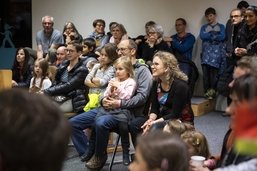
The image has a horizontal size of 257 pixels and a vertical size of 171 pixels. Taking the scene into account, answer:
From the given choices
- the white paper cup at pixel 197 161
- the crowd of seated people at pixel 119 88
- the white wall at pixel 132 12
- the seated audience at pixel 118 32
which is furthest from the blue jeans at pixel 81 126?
the white wall at pixel 132 12

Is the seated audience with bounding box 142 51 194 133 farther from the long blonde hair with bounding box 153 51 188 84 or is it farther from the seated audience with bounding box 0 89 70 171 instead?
the seated audience with bounding box 0 89 70 171

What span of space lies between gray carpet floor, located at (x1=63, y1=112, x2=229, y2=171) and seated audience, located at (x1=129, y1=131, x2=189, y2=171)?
1.80 m

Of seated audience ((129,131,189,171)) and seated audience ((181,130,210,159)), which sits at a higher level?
seated audience ((129,131,189,171))

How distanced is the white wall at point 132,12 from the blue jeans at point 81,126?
11.3ft

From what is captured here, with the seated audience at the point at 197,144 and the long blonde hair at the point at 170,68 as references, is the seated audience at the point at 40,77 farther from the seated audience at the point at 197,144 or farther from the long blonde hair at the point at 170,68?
the seated audience at the point at 197,144

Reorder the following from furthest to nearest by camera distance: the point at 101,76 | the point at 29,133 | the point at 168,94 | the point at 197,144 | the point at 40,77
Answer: the point at 40,77 → the point at 101,76 → the point at 168,94 → the point at 197,144 → the point at 29,133

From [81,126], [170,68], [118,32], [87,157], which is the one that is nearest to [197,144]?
[170,68]

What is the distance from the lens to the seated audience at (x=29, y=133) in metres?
0.73

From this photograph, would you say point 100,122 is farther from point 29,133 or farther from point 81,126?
point 29,133

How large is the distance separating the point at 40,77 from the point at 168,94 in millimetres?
1720

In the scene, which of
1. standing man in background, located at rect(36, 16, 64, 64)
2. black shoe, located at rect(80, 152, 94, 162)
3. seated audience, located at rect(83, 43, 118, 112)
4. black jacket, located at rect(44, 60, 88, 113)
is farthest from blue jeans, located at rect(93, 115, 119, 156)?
standing man in background, located at rect(36, 16, 64, 64)

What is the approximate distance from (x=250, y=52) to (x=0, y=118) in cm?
411

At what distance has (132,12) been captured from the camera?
7383 mm

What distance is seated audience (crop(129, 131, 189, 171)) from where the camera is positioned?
152 centimetres
